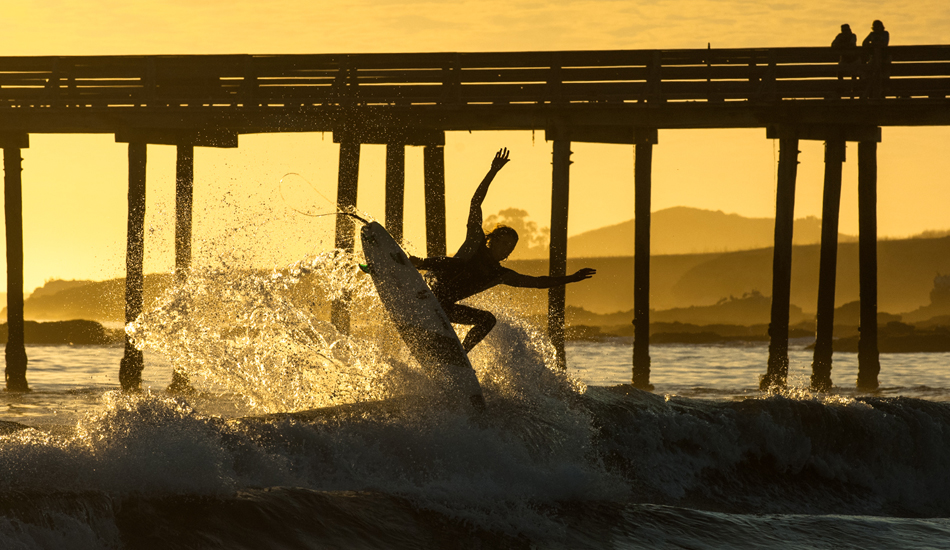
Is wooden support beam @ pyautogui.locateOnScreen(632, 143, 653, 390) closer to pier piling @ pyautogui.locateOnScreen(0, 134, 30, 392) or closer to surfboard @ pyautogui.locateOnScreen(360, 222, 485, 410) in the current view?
surfboard @ pyautogui.locateOnScreen(360, 222, 485, 410)

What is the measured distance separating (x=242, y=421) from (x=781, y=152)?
33.4 feet

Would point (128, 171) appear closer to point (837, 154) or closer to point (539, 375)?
point (539, 375)

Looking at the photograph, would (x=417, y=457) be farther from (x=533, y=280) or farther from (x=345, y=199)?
(x=345, y=199)

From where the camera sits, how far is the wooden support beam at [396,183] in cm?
1389

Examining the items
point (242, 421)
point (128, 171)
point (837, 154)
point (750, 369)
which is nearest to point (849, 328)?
point (750, 369)

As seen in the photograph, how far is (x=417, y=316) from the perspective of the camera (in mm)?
8242

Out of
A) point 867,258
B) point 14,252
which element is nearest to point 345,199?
point 14,252

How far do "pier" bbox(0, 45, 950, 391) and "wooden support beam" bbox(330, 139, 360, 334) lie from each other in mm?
27

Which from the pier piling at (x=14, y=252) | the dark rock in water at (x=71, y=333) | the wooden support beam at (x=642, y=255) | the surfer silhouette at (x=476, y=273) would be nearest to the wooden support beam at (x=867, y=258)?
the wooden support beam at (x=642, y=255)

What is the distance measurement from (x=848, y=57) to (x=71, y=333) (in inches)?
1190

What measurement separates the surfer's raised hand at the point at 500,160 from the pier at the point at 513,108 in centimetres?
532

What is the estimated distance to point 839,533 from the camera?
7.37m

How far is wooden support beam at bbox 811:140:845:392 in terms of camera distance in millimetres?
14328

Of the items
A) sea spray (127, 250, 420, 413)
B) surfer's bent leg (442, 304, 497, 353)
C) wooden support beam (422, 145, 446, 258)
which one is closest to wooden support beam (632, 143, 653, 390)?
→ wooden support beam (422, 145, 446, 258)
